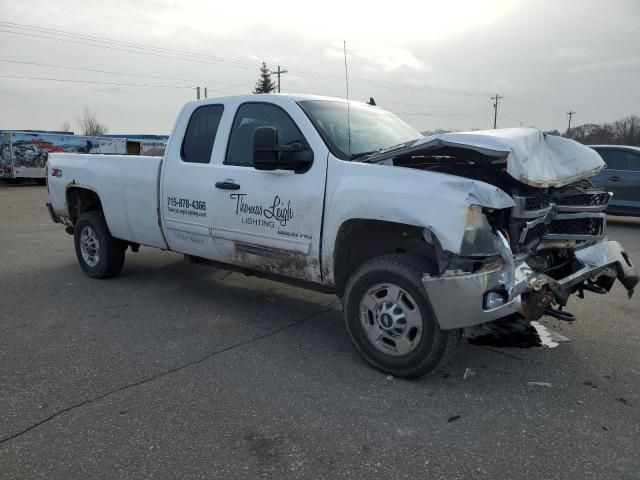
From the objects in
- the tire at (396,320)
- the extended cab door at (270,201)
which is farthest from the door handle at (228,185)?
the tire at (396,320)

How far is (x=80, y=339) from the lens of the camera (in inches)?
175

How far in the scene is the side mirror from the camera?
3.95 metres

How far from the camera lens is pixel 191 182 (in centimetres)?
499

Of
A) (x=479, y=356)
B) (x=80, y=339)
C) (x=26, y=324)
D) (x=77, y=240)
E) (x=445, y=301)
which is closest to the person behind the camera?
(x=445, y=301)

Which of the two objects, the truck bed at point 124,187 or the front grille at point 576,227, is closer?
the front grille at point 576,227

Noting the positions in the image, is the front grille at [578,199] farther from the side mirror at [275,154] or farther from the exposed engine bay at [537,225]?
the side mirror at [275,154]

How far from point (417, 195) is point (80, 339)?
305 centimetres

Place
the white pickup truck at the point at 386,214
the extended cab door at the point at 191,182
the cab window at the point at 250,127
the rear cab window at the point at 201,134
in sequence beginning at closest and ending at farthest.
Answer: the white pickup truck at the point at 386,214 < the cab window at the point at 250,127 < the extended cab door at the point at 191,182 < the rear cab window at the point at 201,134

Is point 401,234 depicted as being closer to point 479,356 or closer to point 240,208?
point 479,356

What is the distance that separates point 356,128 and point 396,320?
5.94ft

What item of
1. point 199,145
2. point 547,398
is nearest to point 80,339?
point 199,145

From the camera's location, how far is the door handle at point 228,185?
4559mm

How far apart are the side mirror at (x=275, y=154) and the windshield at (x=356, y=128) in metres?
0.24

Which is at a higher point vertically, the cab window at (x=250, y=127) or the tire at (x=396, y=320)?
the cab window at (x=250, y=127)
